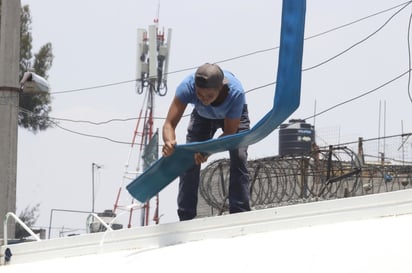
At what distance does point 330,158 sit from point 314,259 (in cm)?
931

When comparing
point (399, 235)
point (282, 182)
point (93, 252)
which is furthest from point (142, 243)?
point (282, 182)

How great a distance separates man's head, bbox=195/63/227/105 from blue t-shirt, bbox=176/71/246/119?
208mm

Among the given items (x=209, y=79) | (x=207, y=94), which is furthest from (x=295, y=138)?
(x=209, y=79)

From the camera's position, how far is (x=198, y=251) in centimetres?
502

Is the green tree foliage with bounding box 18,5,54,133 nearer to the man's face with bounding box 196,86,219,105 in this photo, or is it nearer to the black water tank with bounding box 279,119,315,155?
the black water tank with bounding box 279,119,315,155

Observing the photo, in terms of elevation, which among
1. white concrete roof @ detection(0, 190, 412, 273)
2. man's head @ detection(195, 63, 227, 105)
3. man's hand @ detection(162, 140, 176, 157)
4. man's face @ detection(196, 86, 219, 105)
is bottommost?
white concrete roof @ detection(0, 190, 412, 273)

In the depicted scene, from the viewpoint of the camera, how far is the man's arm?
580 centimetres

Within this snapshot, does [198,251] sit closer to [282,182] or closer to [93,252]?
[93,252]

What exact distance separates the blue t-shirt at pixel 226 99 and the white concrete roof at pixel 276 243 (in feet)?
2.63

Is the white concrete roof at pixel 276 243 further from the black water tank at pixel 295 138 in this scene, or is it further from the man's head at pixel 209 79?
the black water tank at pixel 295 138

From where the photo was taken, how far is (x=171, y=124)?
5.98 m

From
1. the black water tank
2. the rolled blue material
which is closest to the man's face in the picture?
the rolled blue material

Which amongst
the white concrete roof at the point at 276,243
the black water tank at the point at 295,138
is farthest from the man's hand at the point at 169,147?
the black water tank at the point at 295,138

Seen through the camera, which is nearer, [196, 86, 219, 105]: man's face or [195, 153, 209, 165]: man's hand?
[196, 86, 219, 105]: man's face
